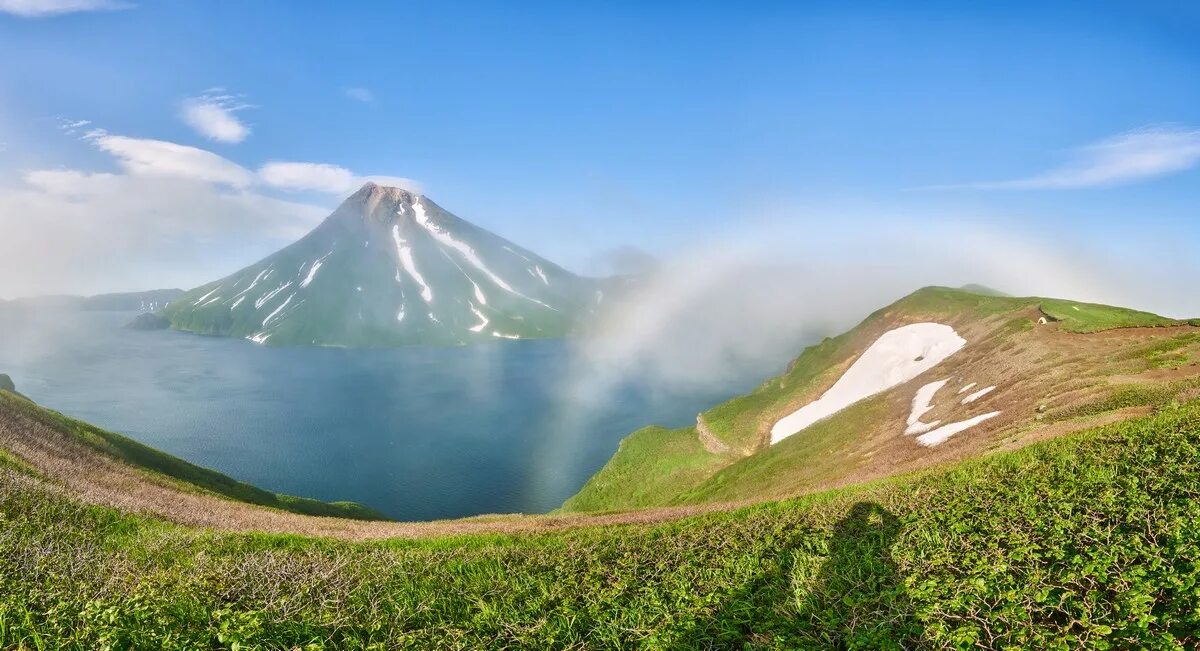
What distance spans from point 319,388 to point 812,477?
16091 cm

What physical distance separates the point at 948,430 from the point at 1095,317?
21808mm

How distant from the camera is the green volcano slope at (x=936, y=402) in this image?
969 inches

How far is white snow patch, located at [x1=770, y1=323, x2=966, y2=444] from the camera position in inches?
2093

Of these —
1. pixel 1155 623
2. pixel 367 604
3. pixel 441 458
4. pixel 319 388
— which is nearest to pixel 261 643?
pixel 367 604

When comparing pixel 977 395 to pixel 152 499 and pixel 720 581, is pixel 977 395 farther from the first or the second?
pixel 152 499

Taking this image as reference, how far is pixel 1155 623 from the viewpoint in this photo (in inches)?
265

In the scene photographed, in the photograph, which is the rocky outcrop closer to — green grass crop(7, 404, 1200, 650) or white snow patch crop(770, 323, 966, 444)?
white snow patch crop(770, 323, 966, 444)

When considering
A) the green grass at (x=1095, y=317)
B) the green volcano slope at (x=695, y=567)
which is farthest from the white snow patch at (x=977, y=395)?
the green volcano slope at (x=695, y=567)

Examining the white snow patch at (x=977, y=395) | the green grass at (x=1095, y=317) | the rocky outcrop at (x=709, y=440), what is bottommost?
the rocky outcrop at (x=709, y=440)

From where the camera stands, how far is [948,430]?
31.2 metres

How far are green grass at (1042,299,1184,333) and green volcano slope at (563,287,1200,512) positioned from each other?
13 centimetres

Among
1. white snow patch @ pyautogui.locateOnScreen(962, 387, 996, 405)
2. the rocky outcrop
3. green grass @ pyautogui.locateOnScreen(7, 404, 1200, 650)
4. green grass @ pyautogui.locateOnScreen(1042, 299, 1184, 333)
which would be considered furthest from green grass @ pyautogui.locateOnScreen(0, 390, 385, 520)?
green grass @ pyautogui.locateOnScreen(1042, 299, 1184, 333)

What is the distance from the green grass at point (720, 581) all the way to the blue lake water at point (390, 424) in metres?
62.6

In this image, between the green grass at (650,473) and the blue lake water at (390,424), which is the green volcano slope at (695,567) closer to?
the green grass at (650,473)
